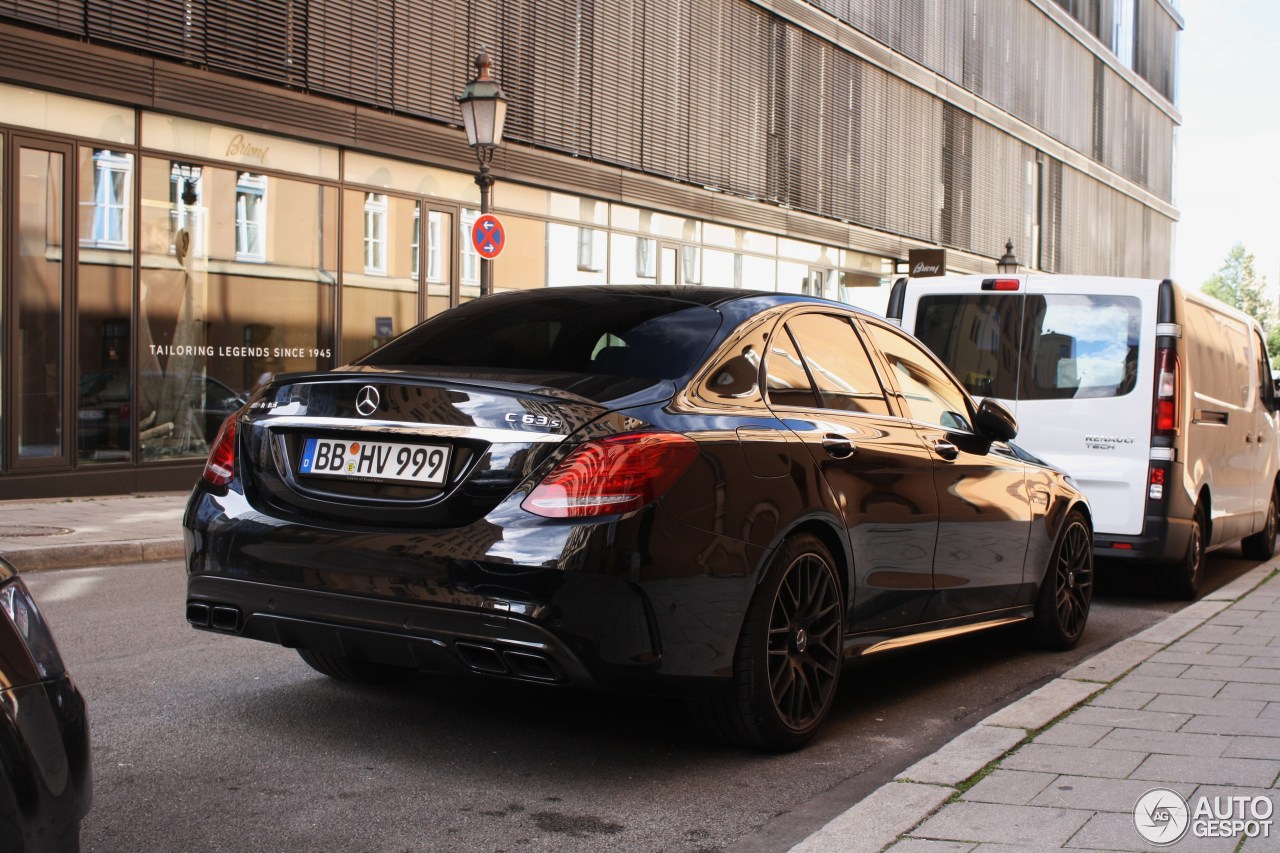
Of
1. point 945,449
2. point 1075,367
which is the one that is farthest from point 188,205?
point 945,449

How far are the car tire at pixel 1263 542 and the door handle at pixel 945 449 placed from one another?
7659 millimetres

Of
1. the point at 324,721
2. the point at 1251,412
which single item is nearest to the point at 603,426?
the point at 324,721

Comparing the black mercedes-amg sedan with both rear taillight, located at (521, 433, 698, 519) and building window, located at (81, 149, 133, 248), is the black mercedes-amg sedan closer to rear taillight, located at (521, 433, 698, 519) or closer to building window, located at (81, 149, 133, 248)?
rear taillight, located at (521, 433, 698, 519)

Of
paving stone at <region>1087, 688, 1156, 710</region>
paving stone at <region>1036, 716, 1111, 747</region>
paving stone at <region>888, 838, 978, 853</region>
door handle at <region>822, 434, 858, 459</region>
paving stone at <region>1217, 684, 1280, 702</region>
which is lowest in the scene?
paving stone at <region>1217, 684, 1280, 702</region>

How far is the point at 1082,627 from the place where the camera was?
7266 mm

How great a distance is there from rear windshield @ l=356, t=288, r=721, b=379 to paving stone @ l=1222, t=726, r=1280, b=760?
7.21 ft

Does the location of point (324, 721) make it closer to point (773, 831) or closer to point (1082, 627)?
point (773, 831)

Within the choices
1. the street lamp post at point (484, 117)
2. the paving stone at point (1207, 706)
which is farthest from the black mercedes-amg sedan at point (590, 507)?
the street lamp post at point (484, 117)

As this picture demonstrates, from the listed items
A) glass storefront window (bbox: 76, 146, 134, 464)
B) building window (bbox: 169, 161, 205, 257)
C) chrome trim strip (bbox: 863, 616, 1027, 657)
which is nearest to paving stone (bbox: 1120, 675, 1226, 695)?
chrome trim strip (bbox: 863, 616, 1027, 657)

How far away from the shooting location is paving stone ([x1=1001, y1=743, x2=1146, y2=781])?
4.35m

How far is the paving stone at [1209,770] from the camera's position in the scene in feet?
14.0

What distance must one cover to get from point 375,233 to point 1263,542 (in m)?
11.3

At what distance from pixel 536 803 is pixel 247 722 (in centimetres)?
135

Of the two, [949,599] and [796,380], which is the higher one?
[796,380]
